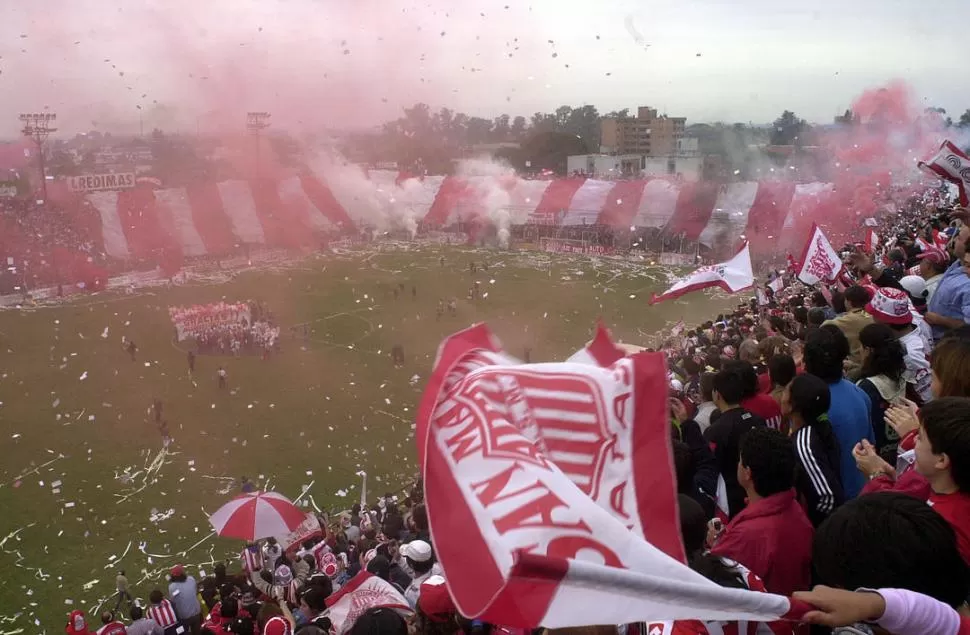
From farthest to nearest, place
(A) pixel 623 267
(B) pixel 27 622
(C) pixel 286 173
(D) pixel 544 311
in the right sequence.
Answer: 1. (C) pixel 286 173
2. (A) pixel 623 267
3. (D) pixel 544 311
4. (B) pixel 27 622

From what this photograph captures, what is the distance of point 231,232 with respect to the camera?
37062mm

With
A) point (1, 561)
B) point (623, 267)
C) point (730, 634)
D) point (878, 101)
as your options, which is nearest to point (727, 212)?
point (623, 267)

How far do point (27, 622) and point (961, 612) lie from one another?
1126cm

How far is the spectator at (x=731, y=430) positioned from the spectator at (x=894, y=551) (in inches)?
86.2

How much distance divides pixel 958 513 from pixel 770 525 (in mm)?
802

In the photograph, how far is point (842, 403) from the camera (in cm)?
460

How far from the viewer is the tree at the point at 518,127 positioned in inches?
2950

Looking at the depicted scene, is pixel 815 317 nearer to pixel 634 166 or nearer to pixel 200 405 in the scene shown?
pixel 200 405

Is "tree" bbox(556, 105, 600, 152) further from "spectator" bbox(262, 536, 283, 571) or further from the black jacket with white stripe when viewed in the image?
the black jacket with white stripe

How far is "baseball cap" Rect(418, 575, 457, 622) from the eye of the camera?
3.45 metres

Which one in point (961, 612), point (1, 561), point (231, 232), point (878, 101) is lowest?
point (1, 561)

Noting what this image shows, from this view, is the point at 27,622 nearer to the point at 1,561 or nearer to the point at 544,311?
the point at 1,561

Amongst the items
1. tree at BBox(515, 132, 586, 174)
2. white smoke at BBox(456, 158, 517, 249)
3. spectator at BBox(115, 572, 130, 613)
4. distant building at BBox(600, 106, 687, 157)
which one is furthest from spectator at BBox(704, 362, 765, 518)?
distant building at BBox(600, 106, 687, 157)

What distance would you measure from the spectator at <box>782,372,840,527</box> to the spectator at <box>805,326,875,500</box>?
165mm
